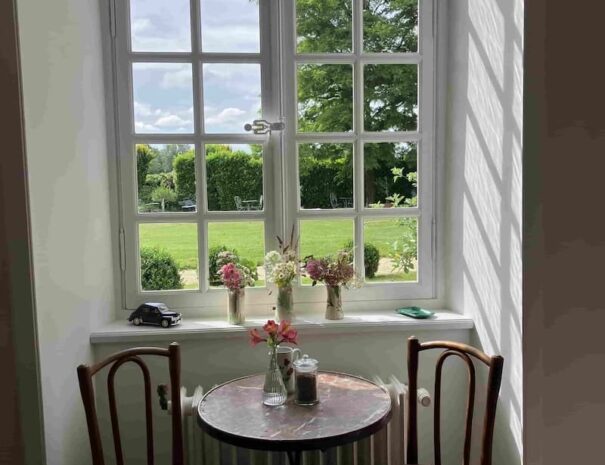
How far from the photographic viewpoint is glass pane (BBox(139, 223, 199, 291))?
7.32 feet

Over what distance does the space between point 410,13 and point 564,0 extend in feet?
2.61

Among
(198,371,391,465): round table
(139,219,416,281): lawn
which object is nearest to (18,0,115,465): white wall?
(139,219,416,281): lawn

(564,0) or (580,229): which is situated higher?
(564,0)

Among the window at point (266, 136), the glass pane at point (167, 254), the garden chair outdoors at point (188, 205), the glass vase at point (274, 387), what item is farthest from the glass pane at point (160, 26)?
the glass vase at point (274, 387)

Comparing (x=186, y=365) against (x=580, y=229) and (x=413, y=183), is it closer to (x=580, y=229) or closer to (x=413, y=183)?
(x=413, y=183)

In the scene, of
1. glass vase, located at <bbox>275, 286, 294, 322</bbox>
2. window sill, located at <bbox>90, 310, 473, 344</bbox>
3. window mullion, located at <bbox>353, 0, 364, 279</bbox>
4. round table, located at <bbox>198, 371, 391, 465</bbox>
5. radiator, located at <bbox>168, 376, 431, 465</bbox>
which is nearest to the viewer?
round table, located at <bbox>198, 371, 391, 465</bbox>

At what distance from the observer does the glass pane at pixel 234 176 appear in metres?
2.23

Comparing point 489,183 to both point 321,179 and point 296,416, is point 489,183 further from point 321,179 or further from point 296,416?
point 296,416

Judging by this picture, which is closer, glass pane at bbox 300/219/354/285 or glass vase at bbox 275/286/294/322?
glass vase at bbox 275/286/294/322

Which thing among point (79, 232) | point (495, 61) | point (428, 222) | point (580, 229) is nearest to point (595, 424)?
point (580, 229)

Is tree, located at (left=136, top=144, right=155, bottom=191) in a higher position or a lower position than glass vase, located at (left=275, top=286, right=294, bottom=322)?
higher

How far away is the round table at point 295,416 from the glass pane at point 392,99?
1057 millimetres

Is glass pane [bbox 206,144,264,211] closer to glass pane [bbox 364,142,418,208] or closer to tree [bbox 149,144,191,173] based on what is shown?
tree [bbox 149,144,191,173]

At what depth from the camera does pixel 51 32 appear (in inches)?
67.4
